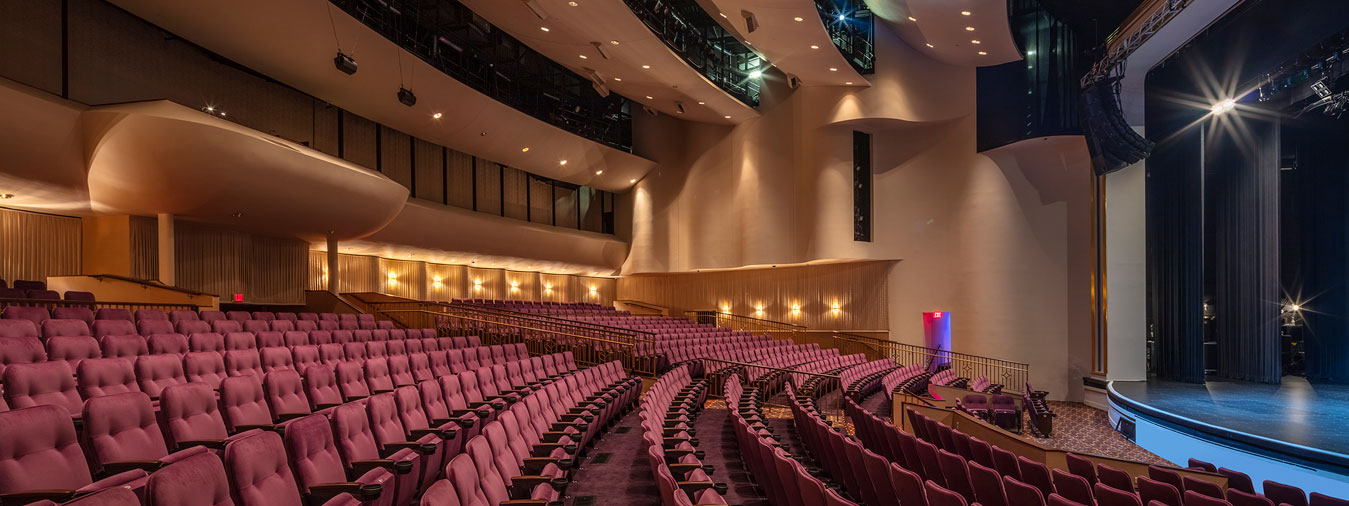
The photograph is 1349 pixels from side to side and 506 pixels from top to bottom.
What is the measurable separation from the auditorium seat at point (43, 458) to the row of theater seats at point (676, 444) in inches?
70.6

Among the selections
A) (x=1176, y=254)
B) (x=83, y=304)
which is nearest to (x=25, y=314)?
(x=83, y=304)

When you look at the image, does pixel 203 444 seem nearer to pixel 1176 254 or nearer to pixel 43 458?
pixel 43 458

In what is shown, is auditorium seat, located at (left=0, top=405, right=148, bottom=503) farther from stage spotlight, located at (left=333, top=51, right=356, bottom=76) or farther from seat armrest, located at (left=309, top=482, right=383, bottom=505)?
stage spotlight, located at (left=333, top=51, right=356, bottom=76)

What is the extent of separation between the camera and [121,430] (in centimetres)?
286

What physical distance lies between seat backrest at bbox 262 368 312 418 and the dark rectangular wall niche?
12.0 m

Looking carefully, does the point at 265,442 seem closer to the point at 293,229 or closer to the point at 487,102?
the point at 293,229

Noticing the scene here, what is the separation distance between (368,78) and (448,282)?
6490 millimetres

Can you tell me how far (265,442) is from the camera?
8.18 ft

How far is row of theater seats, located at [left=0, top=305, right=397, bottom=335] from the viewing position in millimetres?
5652

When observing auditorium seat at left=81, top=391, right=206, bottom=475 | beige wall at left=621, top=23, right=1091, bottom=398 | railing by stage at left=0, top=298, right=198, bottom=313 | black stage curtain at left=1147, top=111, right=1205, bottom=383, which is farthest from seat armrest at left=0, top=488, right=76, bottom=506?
black stage curtain at left=1147, top=111, right=1205, bottom=383

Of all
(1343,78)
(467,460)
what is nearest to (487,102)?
(467,460)

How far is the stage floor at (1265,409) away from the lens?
6.43 meters

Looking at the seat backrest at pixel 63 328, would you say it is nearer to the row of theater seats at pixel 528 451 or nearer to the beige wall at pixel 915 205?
the row of theater seats at pixel 528 451

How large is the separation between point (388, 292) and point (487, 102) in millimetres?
5135
